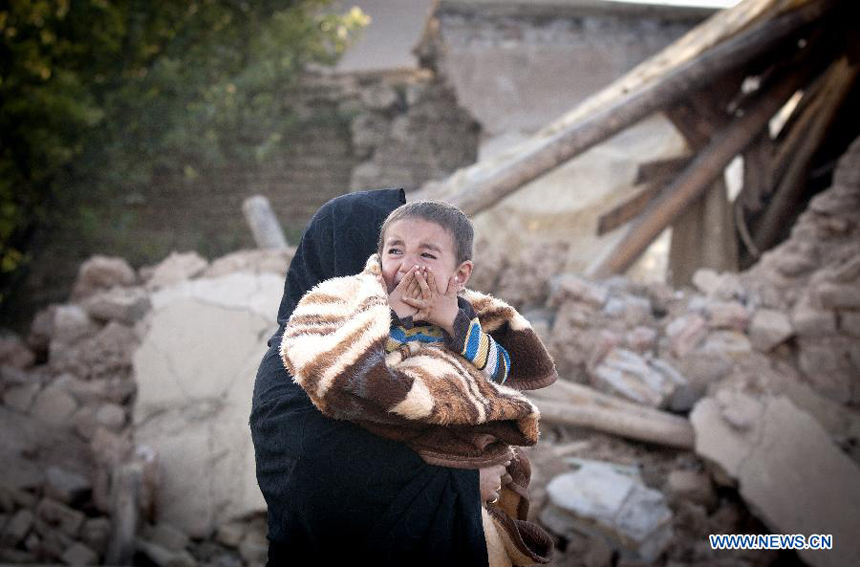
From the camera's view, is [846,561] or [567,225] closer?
[846,561]

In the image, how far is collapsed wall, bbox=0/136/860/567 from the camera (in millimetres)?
3414

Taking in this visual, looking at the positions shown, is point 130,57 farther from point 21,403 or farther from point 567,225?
point 567,225

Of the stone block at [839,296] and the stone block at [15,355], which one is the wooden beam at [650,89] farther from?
the stone block at [15,355]

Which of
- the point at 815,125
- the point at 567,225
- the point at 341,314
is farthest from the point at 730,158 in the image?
the point at 341,314

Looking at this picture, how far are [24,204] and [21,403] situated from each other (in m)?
4.00

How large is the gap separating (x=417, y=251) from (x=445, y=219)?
0.37 feet

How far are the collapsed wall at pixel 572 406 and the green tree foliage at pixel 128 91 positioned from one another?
2980mm

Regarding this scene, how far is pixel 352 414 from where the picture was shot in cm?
Answer: 129

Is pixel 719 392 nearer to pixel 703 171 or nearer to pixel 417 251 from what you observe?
pixel 703 171

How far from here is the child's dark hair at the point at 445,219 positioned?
1498 millimetres

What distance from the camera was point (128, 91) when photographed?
25.3 ft

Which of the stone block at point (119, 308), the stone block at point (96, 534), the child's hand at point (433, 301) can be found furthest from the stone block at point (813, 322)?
the stone block at point (119, 308)

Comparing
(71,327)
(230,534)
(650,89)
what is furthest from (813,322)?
(71,327)

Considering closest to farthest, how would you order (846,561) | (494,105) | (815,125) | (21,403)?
(846,561)
(21,403)
(815,125)
(494,105)
